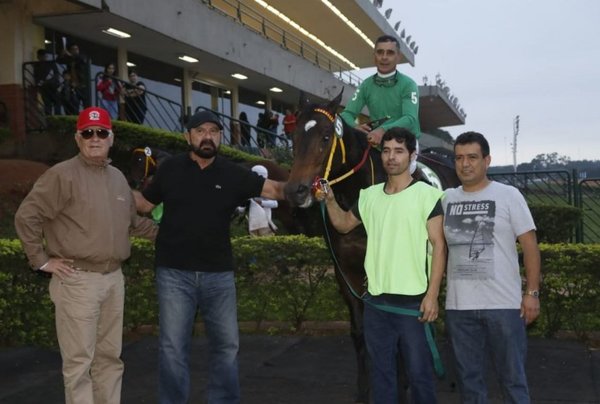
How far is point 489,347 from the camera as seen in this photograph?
4047 mm

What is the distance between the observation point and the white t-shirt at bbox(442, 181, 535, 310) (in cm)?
389

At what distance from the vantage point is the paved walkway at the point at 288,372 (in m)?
5.64

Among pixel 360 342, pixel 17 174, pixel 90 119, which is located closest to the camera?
pixel 90 119

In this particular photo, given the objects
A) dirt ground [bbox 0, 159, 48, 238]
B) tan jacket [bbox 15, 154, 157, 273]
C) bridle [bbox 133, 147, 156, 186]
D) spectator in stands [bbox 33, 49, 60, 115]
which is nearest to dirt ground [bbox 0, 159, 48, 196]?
dirt ground [bbox 0, 159, 48, 238]

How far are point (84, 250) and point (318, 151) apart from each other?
1.82 meters

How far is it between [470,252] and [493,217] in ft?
0.86

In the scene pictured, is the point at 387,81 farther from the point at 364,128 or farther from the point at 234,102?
the point at 234,102

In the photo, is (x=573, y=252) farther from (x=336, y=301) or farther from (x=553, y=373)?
(x=336, y=301)

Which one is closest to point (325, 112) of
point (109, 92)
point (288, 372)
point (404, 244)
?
point (404, 244)

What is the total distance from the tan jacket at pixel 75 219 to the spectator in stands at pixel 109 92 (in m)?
11.7

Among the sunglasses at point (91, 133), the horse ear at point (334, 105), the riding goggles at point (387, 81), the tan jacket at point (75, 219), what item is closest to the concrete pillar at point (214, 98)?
the riding goggles at point (387, 81)

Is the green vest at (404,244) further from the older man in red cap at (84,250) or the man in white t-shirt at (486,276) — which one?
the older man in red cap at (84,250)

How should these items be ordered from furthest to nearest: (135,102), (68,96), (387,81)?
(135,102), (68,96), (387,81)

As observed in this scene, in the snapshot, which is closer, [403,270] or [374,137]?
[403,270]
